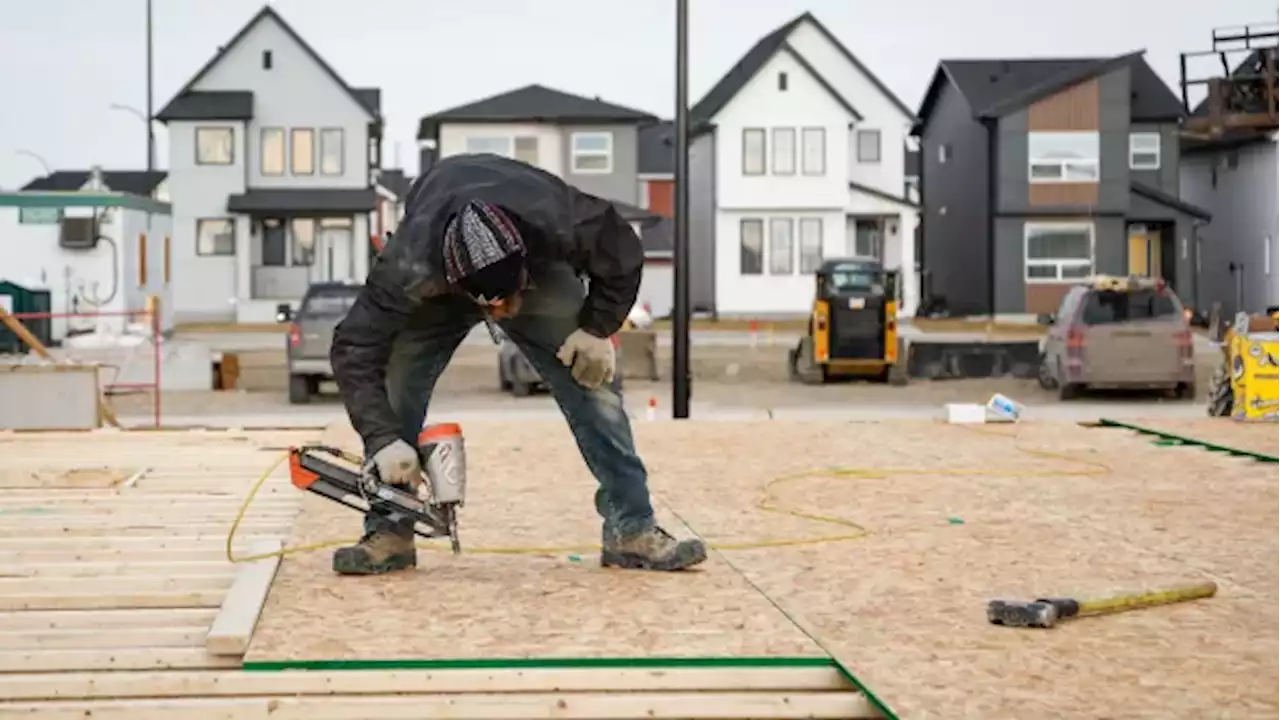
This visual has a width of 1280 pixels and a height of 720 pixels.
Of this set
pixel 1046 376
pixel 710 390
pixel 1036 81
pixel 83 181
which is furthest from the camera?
pixel 83 181

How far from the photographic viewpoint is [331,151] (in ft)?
166

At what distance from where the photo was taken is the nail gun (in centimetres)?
654

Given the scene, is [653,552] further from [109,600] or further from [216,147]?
[216,147]

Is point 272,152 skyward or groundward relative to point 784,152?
skyward

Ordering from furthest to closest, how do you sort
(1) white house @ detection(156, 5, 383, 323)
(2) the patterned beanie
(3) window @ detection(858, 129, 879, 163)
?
→ (3) window @ detection(858, 129, 879, 163)
(1) white house @ detection(156, 5, 383, 323)
(2) the patterned beanie

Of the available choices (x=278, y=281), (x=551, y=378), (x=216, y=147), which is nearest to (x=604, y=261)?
(x=551, y=378)

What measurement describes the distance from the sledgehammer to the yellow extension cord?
5.75 ft

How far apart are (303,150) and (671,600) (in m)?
46.0

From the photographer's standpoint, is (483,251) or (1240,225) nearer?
(483,251)

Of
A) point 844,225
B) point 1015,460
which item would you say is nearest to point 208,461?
point 1015,460

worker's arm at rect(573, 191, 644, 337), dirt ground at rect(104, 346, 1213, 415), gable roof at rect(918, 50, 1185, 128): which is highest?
gable roof at rect(918, 50, 1185, 128)

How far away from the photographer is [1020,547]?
24.1ft

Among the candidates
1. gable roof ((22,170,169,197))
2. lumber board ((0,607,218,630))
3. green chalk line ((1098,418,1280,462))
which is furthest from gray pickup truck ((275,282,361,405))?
gable roof ((22,170,169,197))

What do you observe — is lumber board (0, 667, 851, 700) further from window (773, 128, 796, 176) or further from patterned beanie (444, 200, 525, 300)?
window (773, 128, 796, 176)
